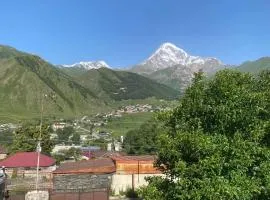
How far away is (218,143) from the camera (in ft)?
97.0

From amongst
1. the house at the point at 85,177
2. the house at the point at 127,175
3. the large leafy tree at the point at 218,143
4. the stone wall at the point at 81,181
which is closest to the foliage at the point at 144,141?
the house at the point at 127,175

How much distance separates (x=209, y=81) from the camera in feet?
108

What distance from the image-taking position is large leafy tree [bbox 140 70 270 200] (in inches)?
1134

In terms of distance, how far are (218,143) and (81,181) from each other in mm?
38132

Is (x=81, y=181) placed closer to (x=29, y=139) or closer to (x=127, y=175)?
(x=127, y=175)

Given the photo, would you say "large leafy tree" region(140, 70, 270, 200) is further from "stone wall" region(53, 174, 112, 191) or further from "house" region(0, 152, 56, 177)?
"house" region(0, 152, 56, 177)

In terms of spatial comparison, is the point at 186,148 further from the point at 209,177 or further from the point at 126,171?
the point at 126,171

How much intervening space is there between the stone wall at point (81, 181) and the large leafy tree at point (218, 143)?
Answer: 31.5 meters

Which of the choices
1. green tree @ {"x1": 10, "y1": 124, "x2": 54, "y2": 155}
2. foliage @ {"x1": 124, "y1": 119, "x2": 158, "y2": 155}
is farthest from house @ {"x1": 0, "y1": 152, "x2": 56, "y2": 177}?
foliage @ {"x1": 124, "y1": 119, "x2": 158, "y2": 155}

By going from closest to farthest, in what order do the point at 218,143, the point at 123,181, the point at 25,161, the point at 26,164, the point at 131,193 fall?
the point at 218,143
the point at 131,193
the point at 123,181
the point at 26,164
the point at 25,161

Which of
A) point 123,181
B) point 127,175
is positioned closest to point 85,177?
point 123,181

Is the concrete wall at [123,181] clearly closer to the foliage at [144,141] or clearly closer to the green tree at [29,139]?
the foliage at [144,141]

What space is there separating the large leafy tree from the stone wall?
31.5m

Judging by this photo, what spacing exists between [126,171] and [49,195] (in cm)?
1460
